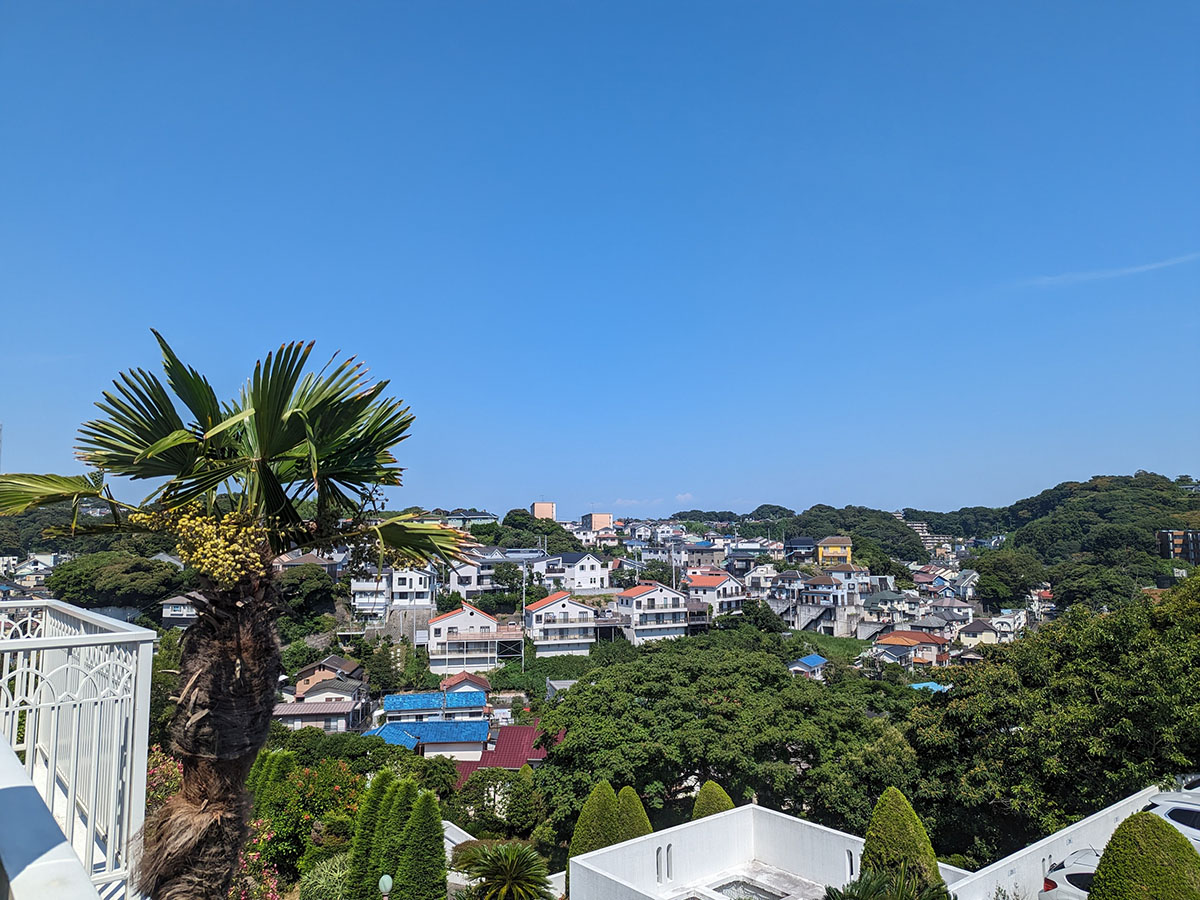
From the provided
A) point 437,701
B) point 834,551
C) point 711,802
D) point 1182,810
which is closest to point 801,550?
point 834,551

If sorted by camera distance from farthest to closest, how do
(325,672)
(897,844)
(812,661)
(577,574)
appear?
(577,574), (812,661), (325,672), (897,844)

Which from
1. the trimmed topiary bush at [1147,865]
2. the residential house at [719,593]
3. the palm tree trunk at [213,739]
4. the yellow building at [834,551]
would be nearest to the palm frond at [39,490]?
the palm tree trunk at [213,739]

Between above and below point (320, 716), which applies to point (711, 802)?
above

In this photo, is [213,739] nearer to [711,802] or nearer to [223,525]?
[223,525]

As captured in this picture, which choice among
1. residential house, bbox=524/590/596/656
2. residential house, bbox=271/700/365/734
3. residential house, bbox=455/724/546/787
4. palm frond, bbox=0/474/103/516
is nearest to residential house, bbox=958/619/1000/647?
residential house, bbox=524/590/596/656


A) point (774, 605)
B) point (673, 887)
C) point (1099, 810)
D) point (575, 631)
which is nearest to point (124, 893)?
point (673, 887)

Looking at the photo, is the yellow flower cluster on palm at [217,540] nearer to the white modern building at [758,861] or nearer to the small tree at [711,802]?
the white modern building at [758,861]

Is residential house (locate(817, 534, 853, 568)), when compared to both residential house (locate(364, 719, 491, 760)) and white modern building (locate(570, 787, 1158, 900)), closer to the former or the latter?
residential house (locate(364, 719, 491, 760))

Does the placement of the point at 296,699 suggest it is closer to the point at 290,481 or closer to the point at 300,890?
the point at 300,890
